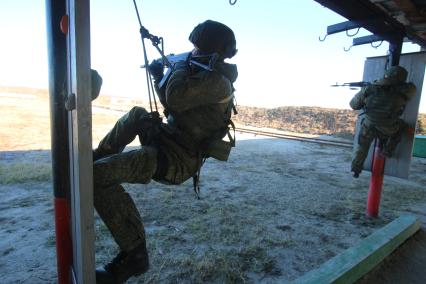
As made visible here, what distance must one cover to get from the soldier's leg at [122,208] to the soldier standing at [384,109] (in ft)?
12.2

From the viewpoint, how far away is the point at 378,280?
2.91 metres

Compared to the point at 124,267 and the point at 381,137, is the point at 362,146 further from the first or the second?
the point at 124,267

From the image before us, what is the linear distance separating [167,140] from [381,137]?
3713 mm

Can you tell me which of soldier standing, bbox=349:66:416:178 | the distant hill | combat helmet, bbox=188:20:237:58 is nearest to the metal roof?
soldier standing, bbox=349:66:416:178

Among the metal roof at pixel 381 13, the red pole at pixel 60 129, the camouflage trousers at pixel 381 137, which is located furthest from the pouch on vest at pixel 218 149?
the camouflage trousers at pixel 381 137

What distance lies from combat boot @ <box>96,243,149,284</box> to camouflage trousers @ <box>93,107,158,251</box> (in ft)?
0.17

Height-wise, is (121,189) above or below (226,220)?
above

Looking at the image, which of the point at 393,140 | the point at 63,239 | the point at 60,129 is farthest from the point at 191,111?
the point at 393,140

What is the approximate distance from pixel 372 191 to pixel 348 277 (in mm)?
2195

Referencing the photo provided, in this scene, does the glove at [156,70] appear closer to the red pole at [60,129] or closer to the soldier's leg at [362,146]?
the red pole at [60,129]

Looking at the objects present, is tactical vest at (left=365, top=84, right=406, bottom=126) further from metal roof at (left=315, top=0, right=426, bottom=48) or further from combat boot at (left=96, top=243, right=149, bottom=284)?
→ combat boot at (left=96, top=243, right=149, bottom=284)

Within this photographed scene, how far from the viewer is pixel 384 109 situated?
422cm

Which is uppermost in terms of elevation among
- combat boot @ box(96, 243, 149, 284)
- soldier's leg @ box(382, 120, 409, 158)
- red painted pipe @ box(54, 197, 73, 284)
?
soldier's leg @ box(382, 120, 409, 158)

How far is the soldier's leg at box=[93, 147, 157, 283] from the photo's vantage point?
1.66 m
